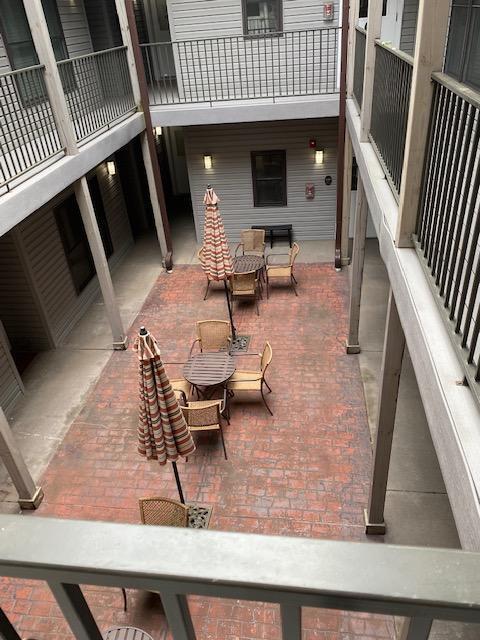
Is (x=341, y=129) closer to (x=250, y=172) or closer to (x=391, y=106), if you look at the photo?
(x=250, y=172)

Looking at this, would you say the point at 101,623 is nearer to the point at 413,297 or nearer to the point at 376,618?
the point at 376,618

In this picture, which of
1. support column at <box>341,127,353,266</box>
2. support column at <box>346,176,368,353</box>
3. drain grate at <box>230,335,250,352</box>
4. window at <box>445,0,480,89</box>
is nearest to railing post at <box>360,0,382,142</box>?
support column at <box>346,176,368,353</box>

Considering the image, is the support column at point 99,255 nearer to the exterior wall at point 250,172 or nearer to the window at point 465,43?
the exterior wall at point 250,172

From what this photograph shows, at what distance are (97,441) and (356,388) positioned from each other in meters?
4.23

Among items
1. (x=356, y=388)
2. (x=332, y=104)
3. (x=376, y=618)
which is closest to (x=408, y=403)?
(x=356, y=388)

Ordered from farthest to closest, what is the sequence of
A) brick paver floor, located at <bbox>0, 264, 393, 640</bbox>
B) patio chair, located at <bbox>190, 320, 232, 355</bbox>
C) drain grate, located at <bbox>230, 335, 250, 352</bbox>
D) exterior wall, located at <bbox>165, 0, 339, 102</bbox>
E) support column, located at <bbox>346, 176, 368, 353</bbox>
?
exterior wall, located at <bbox>165, 0, 339, 102</bbox>, drain grate, located at <bbox>230, 335, 250, 352</bbox>, patio chair, located at <bbox>190, 320, 232, 355</bbox>, support column, located at <bbox>346, 176, 368, 353</bbox>, brick paver floor, located at <bbox>0, 264, 393, 640</bbox>

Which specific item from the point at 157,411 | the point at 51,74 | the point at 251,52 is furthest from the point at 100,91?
the point at 157,411

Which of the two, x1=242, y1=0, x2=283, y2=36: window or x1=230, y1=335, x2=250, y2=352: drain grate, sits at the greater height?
x1=242, y1=0, x2=283, y2=36: window

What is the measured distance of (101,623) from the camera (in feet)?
16.0

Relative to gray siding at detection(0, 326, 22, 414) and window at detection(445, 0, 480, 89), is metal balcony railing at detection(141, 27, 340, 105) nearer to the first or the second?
window at detection(445, 0, 480, 89)

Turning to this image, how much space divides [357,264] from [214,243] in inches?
104

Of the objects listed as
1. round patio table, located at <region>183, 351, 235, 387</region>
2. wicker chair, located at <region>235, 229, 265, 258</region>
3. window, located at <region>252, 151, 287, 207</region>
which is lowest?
wicker chair, located at <region>235, 229, 265, 258</region>

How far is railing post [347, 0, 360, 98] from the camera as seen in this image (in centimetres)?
858

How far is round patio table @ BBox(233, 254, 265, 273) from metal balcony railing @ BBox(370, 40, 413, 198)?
4.74 meters
